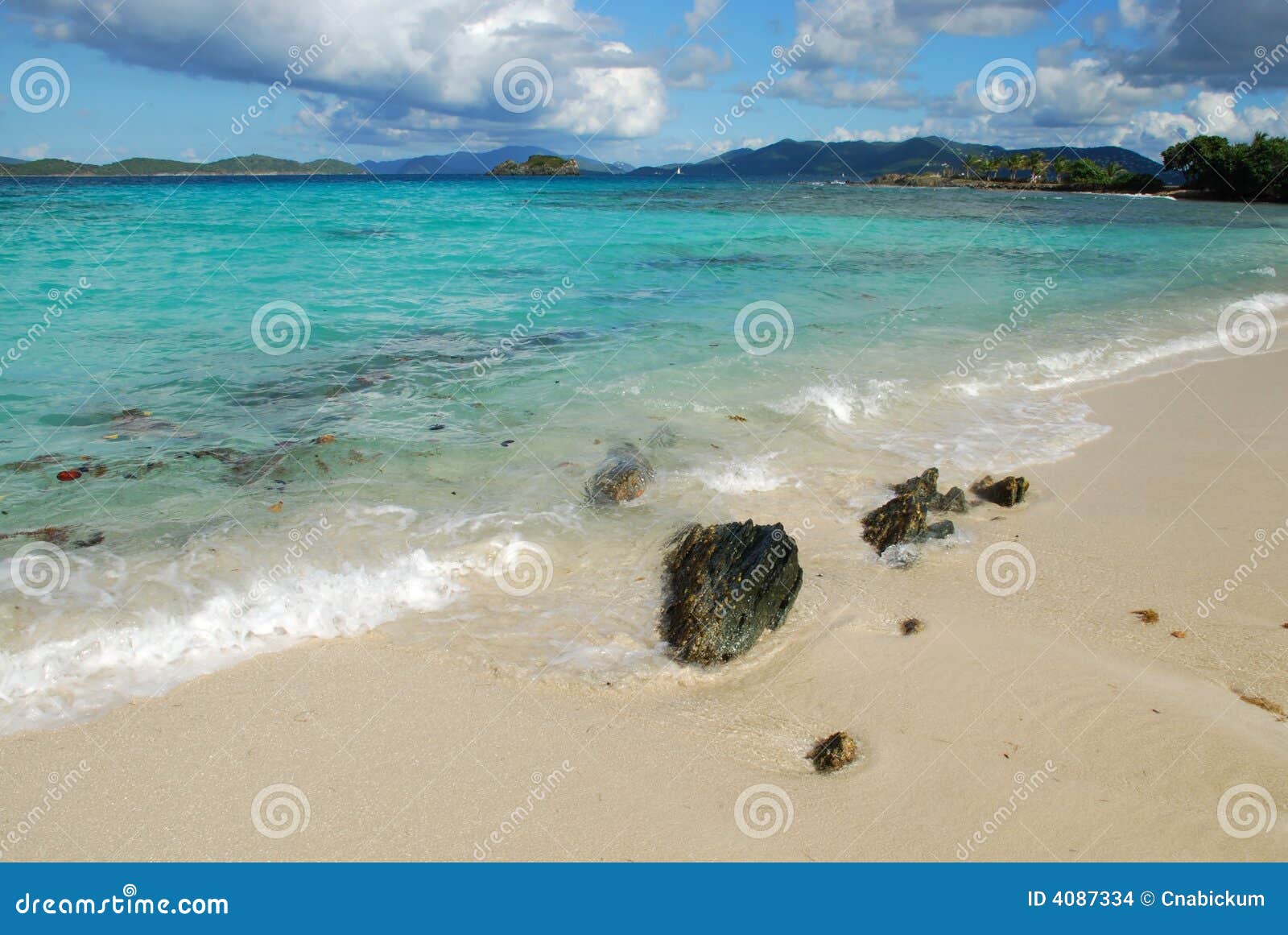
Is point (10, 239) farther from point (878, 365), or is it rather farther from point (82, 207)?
point (878, 365)

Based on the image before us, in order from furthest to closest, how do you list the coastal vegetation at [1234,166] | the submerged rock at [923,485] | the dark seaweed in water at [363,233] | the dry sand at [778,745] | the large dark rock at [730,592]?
the coastal vegetation at [1234,166] < the dark seaweed in water at [363,233] < the submerged rock at [923,485] < the large dark rock at [730,592] < the dry sand at [778,745]

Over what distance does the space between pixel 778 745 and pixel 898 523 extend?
2.96 m

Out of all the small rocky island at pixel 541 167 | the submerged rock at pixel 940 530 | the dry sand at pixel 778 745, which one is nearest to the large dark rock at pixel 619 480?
the dry sand at pixel 778 745

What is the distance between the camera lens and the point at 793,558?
580 cm

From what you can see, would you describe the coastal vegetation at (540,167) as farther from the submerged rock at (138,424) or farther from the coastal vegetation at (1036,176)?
the submerged rock at (138,424)

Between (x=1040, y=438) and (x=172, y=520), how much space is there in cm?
977

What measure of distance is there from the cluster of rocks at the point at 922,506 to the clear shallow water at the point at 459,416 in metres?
0.31

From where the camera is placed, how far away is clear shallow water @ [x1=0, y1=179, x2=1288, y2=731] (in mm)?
5715

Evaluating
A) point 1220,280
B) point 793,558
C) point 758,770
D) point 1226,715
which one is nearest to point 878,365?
point 793,558

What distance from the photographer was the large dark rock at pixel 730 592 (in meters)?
5.36

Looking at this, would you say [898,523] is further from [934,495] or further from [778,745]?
[778,745]

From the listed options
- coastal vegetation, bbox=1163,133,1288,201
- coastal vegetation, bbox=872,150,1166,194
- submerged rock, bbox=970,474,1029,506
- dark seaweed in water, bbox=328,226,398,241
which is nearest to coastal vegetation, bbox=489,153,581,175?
coastal vegetation, bbox=872,150,1166,194

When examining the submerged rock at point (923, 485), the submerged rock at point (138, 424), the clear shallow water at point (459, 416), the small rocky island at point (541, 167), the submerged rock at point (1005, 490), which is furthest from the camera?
the small rocky island at point (541, 167)

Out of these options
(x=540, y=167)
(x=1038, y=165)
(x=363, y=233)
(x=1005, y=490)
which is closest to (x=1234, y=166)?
(x=1038, y=165)
